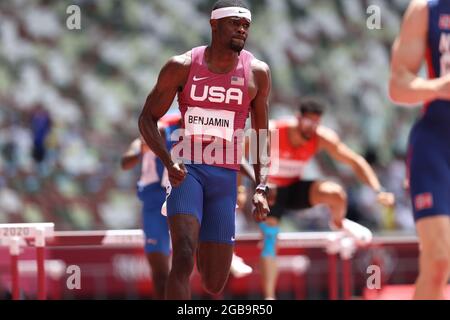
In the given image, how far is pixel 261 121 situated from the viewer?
665 centimetres

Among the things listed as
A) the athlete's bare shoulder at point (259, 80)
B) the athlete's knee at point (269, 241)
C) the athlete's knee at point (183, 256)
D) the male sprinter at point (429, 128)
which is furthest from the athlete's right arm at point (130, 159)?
the male sprinter at point (429, 128)

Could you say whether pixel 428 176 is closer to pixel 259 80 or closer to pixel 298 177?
pixel 259 80

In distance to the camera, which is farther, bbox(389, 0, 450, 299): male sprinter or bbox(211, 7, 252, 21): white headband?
bbox(211, 7, 252, 21): white headband

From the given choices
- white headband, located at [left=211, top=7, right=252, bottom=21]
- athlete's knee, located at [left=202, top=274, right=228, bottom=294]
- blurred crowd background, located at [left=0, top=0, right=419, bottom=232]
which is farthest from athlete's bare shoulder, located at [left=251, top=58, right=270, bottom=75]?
blurred crowd background, located at [left=0, top=0, right=419, bottom=232]

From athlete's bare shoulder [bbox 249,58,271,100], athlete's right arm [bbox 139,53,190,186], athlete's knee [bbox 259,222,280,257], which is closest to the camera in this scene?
athlete's right arm [bbox 139,53,190,186]

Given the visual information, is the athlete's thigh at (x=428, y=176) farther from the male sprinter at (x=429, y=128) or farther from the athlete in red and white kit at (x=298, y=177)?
the athlete in red and white kit at (x=298, y=177)

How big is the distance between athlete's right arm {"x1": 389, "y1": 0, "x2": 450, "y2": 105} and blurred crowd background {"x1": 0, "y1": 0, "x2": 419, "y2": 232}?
27.6 ft

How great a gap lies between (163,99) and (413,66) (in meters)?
1.85

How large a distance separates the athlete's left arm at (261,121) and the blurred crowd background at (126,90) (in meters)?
6.77

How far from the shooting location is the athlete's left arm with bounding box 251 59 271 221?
655 cm

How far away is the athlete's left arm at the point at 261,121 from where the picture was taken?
21.5 feet

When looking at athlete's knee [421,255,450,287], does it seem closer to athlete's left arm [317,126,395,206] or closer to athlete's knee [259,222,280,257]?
athlete's left arm [317,126,395,206]
